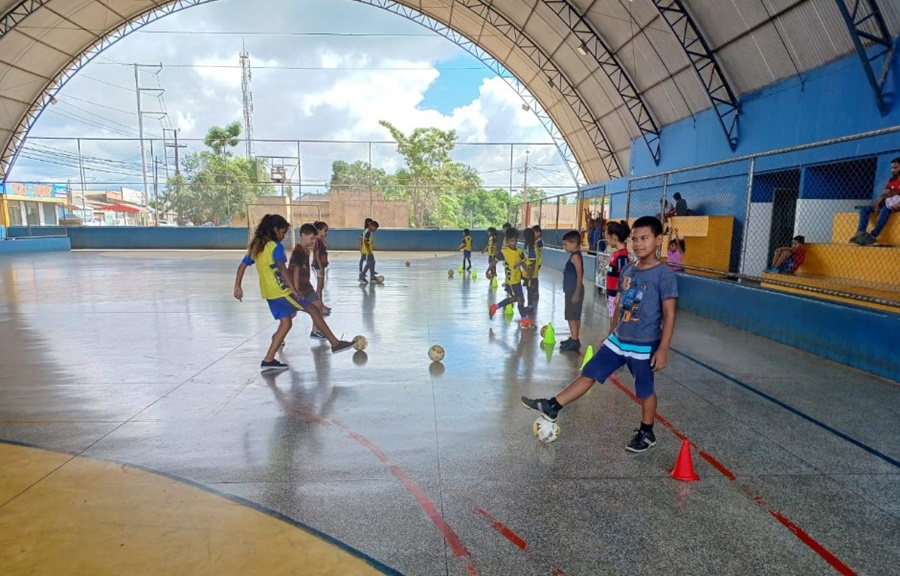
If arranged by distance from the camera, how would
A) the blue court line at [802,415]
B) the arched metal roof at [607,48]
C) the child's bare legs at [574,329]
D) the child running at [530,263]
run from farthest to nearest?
the arched metal roof at [607,48] → the child running at [530,263] → the child's bare legs at [574,329] → the blue court line at [802,415]

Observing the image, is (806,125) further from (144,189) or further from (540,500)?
(144,189)

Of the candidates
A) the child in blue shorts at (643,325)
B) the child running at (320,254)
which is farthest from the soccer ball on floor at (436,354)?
the child running at (320,254)

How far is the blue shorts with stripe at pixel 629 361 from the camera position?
398 cm

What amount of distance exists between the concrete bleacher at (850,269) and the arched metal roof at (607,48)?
12.9ft

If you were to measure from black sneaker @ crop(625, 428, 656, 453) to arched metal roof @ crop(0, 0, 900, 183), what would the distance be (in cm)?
1117

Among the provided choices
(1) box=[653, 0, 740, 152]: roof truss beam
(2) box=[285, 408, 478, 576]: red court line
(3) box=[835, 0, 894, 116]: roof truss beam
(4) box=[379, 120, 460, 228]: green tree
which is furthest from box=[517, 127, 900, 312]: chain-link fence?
(4) box=[379, 120, 460, 228]: green tree

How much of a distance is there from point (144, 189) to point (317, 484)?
106 feet

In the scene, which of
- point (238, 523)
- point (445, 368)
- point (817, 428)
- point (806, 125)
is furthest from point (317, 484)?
point (806, 125)

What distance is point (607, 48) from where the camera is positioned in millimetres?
20781

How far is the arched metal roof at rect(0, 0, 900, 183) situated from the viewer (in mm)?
13219

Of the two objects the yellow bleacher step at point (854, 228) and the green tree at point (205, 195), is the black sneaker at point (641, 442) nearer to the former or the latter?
the yellow bleacher step at point (854, 228)

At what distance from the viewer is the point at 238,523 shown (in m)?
3.11

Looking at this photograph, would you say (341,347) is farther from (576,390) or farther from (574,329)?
(576,390)

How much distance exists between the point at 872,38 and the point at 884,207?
15.0 ft
